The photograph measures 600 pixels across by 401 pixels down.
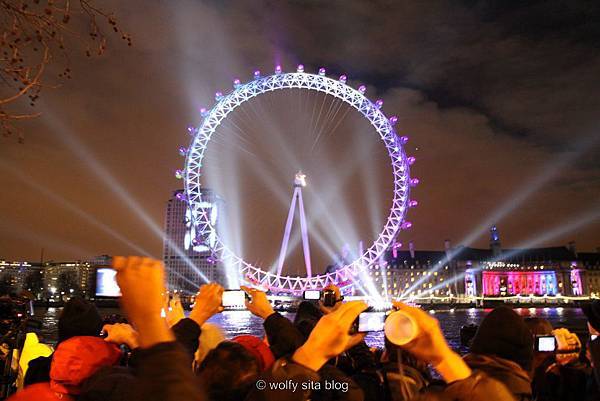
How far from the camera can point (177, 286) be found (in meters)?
143

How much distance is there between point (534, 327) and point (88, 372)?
12.4 ft

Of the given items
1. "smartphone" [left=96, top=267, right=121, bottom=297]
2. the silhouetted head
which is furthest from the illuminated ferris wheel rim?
the silhouetted head

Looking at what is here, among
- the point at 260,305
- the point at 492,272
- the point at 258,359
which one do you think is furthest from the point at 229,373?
the point at 492,272

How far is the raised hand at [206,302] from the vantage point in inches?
109

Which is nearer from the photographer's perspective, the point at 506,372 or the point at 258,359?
the point at 506,372

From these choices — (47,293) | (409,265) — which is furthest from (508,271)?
(47,293)

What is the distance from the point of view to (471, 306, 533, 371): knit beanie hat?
2.21 m

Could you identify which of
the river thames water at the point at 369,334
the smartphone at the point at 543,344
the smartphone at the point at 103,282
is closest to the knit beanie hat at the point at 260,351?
the smartphone at the point at 543,344

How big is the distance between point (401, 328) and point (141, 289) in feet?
2.67

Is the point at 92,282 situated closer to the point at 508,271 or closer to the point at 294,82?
the point at 294,82

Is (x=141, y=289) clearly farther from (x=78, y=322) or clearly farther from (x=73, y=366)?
(x=78, y=322)

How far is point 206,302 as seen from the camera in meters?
2.80

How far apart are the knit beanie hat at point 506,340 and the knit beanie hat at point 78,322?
2562mm

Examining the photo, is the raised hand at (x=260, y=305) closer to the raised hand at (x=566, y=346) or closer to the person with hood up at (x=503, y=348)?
the person with hood up at (x=503, y=348)
